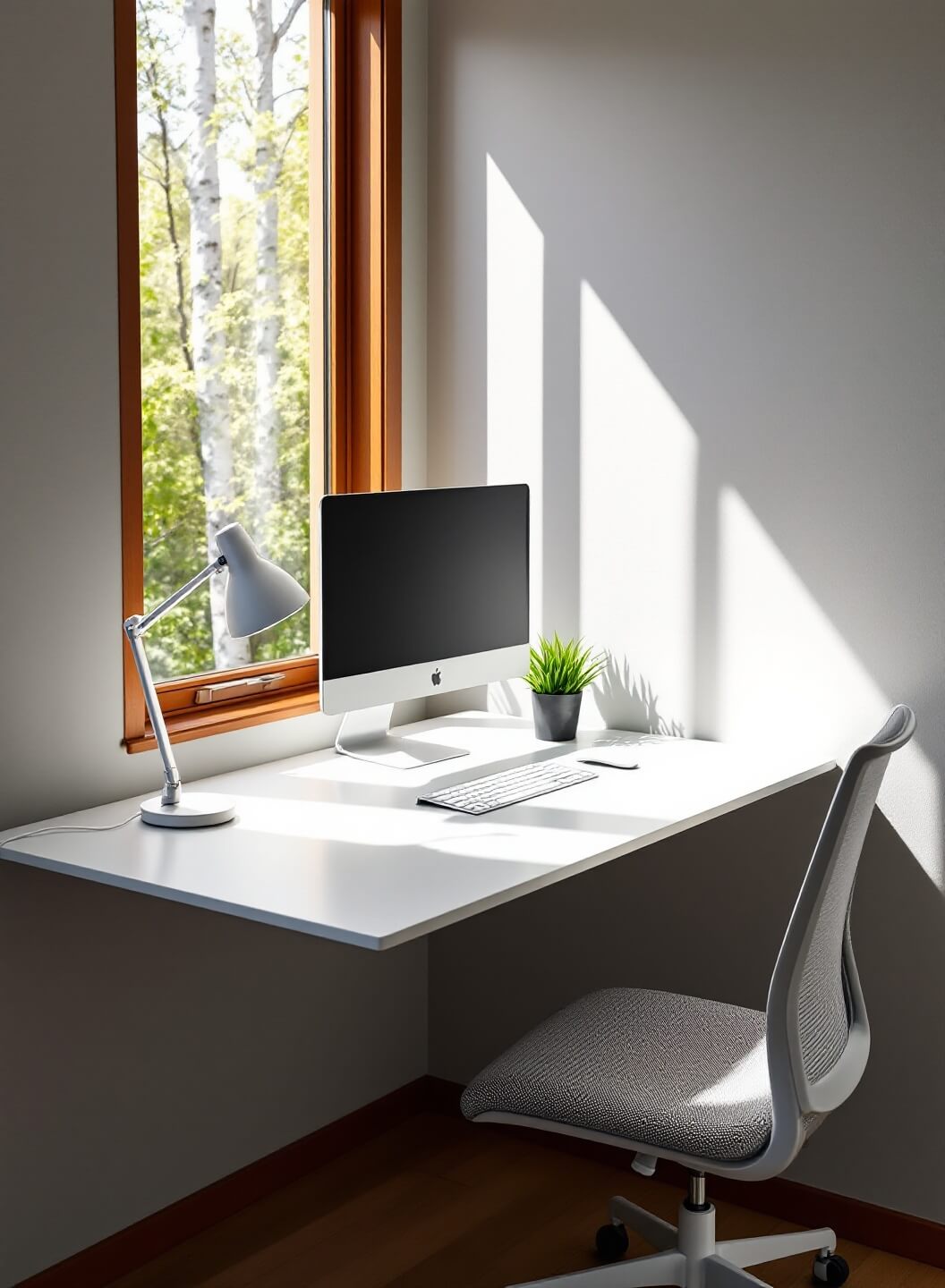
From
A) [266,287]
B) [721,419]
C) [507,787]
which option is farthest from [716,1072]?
[266,287]

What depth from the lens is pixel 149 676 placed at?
2.09 m

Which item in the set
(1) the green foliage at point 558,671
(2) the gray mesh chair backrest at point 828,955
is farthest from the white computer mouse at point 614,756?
(2) the gray mesh chair backrest at point 828,955

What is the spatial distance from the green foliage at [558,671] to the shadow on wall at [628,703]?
36 mm

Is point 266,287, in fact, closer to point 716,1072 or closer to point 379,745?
point 379,745

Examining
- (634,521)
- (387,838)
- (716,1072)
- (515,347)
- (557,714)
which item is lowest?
(716,1072)

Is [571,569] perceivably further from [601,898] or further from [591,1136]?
[591,1136]

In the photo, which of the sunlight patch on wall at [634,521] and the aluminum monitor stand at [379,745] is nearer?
the aluminum monitor stand at [379,745]

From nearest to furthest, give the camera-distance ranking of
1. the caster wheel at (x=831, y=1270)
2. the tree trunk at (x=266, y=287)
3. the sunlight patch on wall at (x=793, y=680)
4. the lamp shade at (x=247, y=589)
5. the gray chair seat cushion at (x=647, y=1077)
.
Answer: the gray chair seat cushion at (x=647, y=1077)
the lamp shade at (x=247, y=589)
the caster wheel at (x=831, y=1270)
the sunlight patch on wall at (x=793, y=680)
the tree trunk at (x=266, y=287)

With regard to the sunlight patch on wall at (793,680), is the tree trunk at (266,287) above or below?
above

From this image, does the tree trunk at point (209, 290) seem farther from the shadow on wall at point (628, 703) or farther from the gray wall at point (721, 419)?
the shadow on wall at point (628, 703)

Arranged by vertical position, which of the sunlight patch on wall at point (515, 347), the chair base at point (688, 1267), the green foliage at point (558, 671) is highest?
the sunlight patch on wall at point (515, 347)

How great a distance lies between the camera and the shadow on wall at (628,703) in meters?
2.67

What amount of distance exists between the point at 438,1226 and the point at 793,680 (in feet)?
3.83

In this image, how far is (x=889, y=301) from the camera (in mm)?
2324
